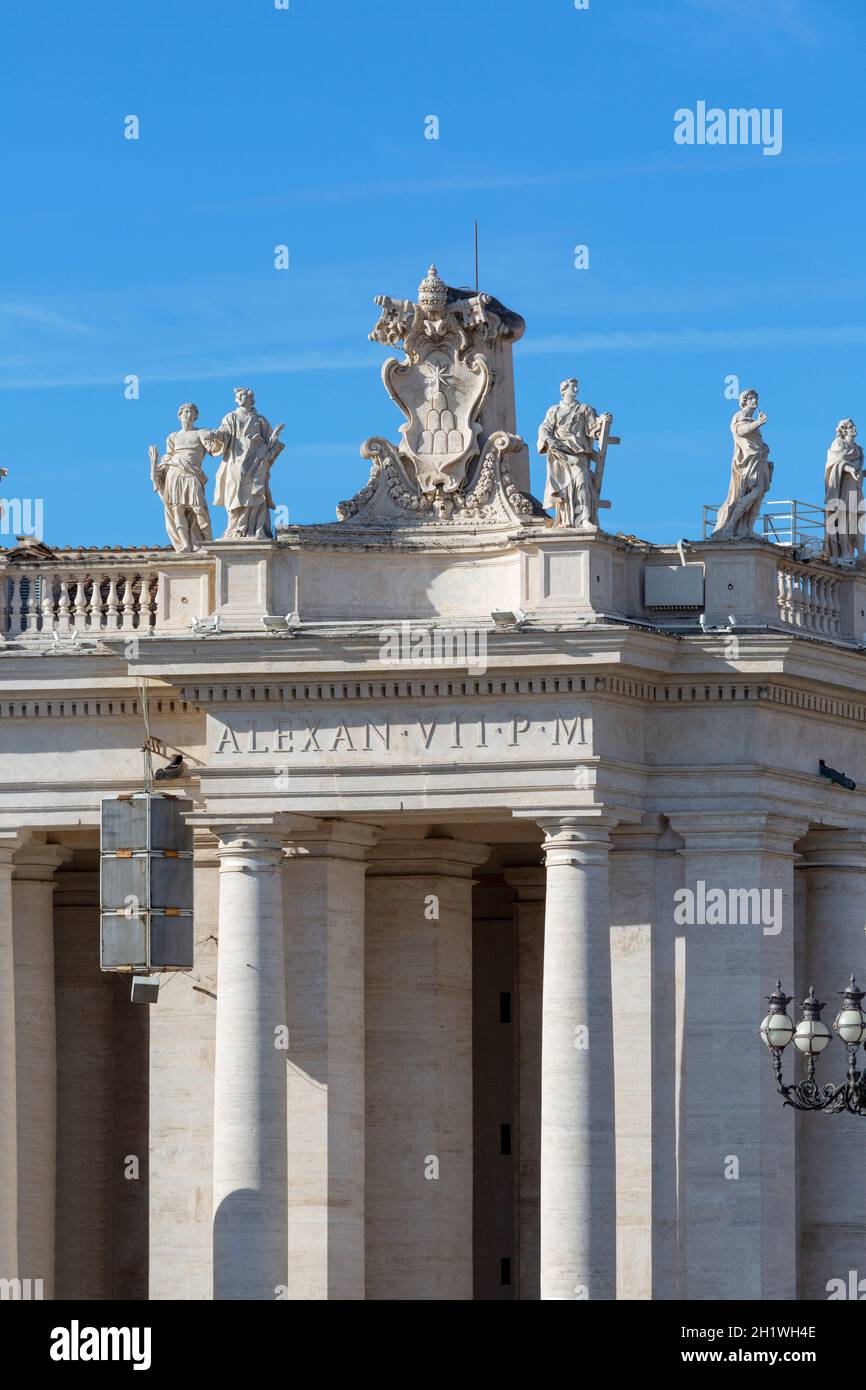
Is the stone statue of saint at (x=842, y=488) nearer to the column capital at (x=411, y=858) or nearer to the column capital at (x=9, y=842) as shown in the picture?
the column capital at (x=411, y=858)

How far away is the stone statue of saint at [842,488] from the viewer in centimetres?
6481

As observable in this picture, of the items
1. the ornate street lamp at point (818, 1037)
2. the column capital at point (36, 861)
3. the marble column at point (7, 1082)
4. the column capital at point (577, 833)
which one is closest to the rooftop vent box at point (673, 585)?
the column capital at point (577, 833)

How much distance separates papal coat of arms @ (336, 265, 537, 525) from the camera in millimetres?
63000

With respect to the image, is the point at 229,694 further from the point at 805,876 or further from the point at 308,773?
the point at 805,876

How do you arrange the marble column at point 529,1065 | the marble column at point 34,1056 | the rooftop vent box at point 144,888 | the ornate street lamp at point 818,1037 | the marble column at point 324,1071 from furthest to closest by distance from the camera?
the marble column at point 529,1065
the marble column at point 34,1056
the marble column at point 324,1071
the rooftop vent box at point 144,888
the ornate street lamp at point 818,1037

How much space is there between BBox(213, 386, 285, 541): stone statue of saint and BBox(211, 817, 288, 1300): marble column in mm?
4180

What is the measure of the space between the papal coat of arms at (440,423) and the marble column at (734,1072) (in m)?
5.57

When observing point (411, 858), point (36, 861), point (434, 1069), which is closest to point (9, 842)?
point (36, 861)

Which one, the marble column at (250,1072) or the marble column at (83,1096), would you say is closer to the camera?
the marble column at (250,1072)

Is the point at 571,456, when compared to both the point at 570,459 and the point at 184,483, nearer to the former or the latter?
the point at 570,459

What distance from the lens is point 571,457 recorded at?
61594 mm

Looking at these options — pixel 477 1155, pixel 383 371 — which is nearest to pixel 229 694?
pixel 383 371

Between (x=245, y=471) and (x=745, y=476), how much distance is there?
692 cm

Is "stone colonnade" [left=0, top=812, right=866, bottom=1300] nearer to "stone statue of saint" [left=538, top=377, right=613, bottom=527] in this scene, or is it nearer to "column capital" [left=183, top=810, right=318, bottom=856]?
"column capital" [left=183, top=810, right=318, bottom=856]
